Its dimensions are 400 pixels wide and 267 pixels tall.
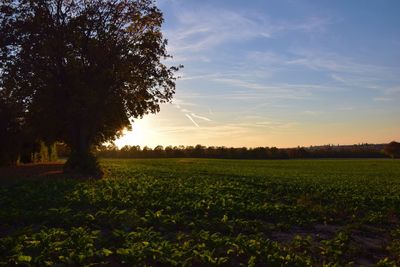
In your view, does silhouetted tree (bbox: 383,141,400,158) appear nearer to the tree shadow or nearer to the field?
the tree shadow

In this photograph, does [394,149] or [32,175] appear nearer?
[32,175]

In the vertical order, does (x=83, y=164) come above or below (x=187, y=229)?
above

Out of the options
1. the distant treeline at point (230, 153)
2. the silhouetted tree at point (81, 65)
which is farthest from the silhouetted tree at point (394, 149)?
the silhouetted tree at point (81, 65)

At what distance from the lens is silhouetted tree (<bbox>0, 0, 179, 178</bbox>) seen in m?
36.4

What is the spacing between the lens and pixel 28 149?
55.8 metres

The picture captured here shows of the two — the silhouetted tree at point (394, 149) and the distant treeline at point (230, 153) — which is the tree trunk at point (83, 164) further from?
the silhouetted tree at point (394, 149)

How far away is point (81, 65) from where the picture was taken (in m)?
38.3

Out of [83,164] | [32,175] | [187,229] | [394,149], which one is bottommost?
[187,229]

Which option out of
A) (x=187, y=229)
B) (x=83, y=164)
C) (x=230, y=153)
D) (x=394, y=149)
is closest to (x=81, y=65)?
(x=83, y=164)

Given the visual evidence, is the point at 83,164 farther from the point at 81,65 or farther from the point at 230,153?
the point at 230,153

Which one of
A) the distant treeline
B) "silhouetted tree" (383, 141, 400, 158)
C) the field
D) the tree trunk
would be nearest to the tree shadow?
the tree trunk

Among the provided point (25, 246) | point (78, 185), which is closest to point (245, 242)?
point (25, 246)

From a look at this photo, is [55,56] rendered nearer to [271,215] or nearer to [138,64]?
[138,64]

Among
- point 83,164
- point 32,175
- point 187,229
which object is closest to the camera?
point 187,229
